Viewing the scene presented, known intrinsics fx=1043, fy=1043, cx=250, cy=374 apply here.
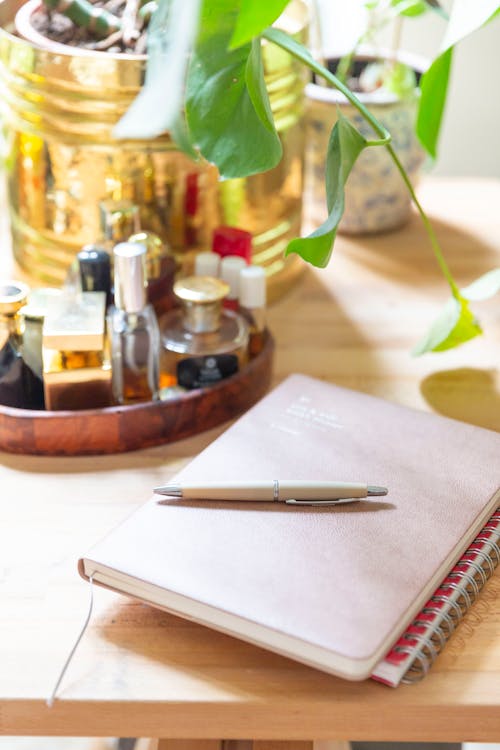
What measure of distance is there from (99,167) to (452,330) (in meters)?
0.34

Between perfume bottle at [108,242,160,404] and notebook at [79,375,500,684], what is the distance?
0.09 m

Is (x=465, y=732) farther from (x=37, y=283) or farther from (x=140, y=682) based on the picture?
(x=37, y=283)

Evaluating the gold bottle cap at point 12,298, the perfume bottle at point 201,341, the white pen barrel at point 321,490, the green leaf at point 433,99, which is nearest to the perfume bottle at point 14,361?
the gold bottle cap at point 12,298

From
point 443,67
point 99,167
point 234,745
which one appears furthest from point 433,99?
point 234,745

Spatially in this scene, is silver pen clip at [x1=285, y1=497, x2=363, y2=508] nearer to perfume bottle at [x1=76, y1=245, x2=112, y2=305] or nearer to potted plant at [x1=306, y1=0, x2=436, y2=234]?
perfume bottle at [x1=76, y1=245, x2=112, y2=305]

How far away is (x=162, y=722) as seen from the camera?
2.00 ft

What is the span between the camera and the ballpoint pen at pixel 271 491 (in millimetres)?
705

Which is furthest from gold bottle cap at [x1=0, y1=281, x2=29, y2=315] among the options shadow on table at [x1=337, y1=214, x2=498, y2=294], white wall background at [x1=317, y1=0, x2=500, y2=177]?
white wall background at [x1=317, y1=0, x2=500, y2=177]

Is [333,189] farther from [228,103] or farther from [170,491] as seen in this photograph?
[170,491]

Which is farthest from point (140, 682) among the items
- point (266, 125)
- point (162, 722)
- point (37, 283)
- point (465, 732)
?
point (37, 283)

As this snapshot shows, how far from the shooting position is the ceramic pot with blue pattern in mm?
1085

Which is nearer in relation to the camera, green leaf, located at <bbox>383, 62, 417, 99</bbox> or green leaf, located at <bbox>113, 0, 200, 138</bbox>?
green leaf, located at <bbox>113, 0, 200, 138</bbox>

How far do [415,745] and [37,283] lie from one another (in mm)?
686

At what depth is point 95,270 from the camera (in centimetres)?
88
